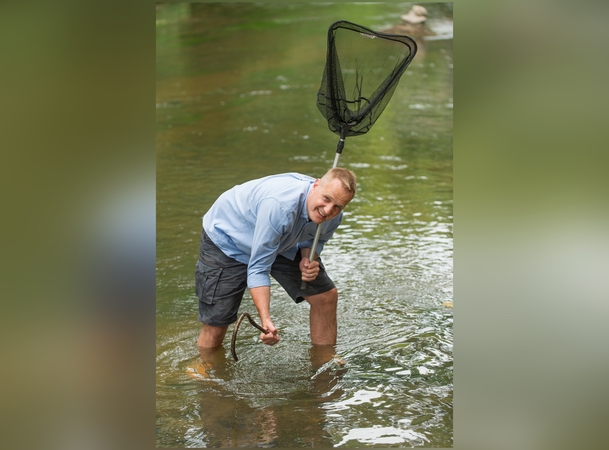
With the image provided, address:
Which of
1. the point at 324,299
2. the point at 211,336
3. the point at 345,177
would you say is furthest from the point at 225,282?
the point at 345,177

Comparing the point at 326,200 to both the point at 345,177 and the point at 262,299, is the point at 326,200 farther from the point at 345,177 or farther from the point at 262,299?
the point at 262,299

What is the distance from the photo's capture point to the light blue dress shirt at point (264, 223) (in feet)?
9.13

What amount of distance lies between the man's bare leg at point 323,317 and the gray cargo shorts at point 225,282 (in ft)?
0.13

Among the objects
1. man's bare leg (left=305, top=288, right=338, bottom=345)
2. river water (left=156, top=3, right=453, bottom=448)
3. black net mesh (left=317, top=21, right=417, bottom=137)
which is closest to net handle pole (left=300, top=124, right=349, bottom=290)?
black net mesh (left=317, top=21, right=417, bottom=137)

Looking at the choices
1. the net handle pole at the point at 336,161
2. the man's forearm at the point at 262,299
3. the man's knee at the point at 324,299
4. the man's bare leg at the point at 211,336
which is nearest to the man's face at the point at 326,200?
the net handle pole at the point at 336,161

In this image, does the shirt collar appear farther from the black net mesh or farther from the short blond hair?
the black net mesh

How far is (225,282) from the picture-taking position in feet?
10.2

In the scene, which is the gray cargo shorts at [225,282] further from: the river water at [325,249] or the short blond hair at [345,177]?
the short blond hair at [345,177]
